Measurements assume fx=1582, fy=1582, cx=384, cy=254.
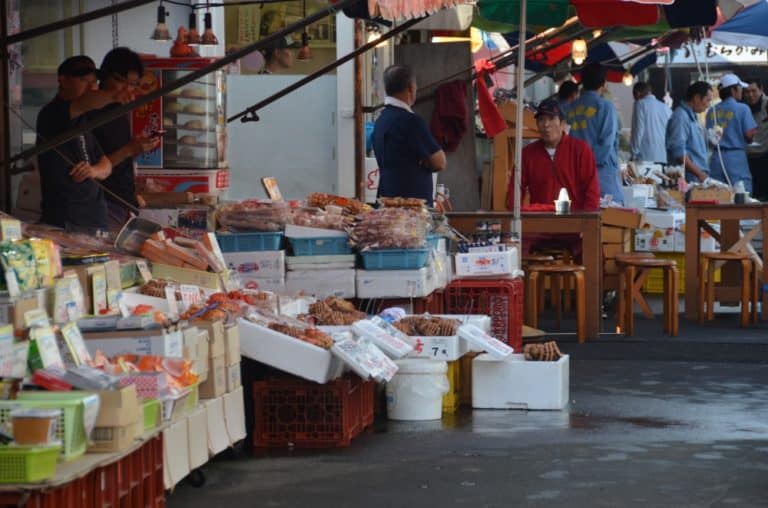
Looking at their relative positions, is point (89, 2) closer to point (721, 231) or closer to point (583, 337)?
point (583, 337)

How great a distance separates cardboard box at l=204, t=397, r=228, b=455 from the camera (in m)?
7.73

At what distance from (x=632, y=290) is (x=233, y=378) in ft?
23.2

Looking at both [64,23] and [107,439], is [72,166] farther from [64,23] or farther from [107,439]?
[107,439]

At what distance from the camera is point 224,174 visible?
13281 mm

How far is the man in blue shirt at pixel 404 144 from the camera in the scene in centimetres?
1238

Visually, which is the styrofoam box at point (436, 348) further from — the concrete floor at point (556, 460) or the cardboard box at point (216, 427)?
the cardboard box at point (216, 427)

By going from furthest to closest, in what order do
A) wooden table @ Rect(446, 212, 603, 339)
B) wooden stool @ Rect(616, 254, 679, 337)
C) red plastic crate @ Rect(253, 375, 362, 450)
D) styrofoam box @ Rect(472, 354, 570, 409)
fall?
1. wooden stool @ Rect(616, 254, 679, 337)
2. wooden table @ Rect(446, 212, 603, 339)
3. styrofoam box @ Rect(472, 354, 570, 409)
4. red plastic crate @ Rect(253, 375, 362, 450)

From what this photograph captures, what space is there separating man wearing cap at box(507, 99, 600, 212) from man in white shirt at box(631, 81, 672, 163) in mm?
8633

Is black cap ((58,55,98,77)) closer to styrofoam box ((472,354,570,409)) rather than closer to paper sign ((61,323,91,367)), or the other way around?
styrofoam box ((472,354,570,409))

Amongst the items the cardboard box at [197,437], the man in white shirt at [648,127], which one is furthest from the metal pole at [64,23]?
the man in white shirt at [648,127]

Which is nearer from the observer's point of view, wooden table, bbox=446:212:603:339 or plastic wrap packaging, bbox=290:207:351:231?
Answer: plastic wrap packaging, bbox=290:207:351:231

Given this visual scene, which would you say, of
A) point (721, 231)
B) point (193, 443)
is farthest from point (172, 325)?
point (721, 231)

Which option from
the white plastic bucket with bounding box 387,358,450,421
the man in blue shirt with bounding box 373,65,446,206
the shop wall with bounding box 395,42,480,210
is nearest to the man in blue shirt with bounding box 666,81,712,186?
the shop wall with bounding box 395,42,480,210

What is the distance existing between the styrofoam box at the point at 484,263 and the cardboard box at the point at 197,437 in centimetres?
422
